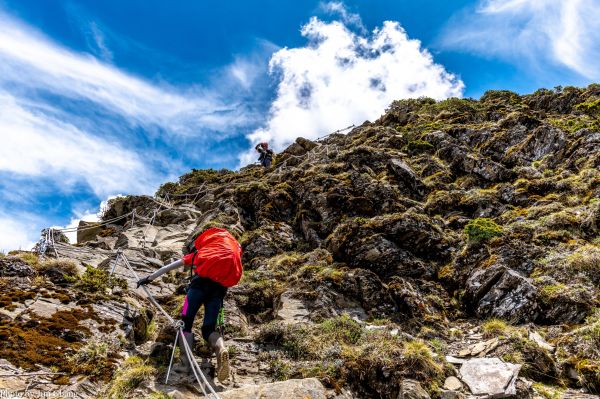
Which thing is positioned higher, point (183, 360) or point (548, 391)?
point (183, 360)

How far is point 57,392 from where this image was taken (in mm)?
6047

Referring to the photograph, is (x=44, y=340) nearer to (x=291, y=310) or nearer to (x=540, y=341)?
(x=291, y=310)

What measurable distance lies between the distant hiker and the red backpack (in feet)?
96.7

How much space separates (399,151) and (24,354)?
24492 millimetres

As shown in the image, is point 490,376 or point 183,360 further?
point 490,376

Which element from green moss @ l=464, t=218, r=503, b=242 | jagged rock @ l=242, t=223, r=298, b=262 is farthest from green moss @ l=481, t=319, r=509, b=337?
jagged rock @ l=242, t=223, r=298, b=262

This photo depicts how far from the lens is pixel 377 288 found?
12305 mm

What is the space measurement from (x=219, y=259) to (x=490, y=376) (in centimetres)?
566

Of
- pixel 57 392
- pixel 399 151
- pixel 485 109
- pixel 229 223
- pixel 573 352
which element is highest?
pixel 485 109

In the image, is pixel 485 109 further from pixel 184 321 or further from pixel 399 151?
pixel 184 321

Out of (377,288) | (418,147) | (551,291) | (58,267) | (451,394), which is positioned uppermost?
(418,147)

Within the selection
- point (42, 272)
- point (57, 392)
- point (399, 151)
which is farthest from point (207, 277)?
point (399, 151)

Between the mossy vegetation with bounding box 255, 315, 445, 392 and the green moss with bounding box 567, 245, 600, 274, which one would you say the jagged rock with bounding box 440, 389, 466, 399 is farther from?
the green moss with bounding box 567, 245, 600, 274

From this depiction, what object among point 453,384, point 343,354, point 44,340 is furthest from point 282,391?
point 44,340
